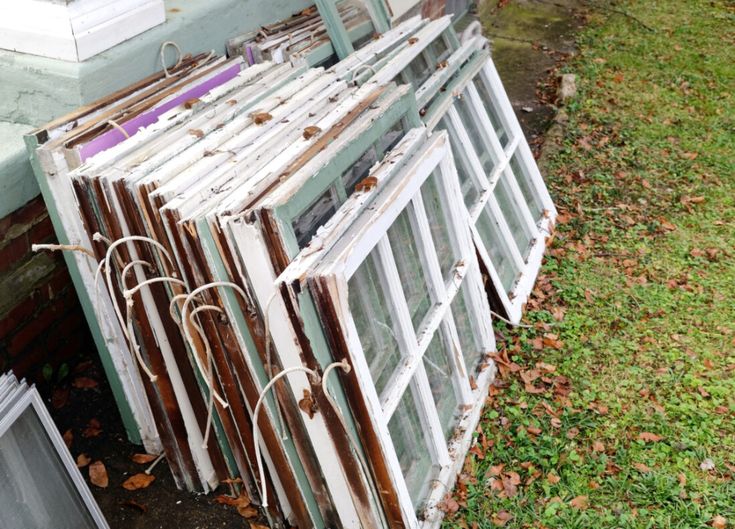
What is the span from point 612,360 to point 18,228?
8.81ft

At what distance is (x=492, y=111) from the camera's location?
13.7 feet

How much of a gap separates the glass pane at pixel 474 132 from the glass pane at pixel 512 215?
10cm

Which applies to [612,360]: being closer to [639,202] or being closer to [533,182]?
[533,182]

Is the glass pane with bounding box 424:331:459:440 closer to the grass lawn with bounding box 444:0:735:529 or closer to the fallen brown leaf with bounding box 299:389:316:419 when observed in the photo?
the grass lawn with bounding box 444:0:735:529

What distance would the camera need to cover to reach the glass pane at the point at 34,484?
216cm

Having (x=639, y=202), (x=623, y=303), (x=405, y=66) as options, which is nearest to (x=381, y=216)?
(x=405, y=66)

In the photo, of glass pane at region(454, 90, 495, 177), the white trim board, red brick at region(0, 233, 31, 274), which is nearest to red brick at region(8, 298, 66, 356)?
red brick at region(0, 233, 31, 274)

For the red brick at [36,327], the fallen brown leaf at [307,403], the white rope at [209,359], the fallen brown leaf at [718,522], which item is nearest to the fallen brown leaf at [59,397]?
the red brick at [36,327]

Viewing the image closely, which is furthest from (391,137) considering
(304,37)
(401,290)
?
(304,37)

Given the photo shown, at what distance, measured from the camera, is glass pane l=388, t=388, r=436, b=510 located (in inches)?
101

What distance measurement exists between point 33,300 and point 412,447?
1.68 m

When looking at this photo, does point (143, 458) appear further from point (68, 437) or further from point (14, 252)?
point (14, 252)

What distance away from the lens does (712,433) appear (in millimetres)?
3158

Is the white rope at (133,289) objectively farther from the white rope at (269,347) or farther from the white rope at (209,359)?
the white rope at (269,347)
